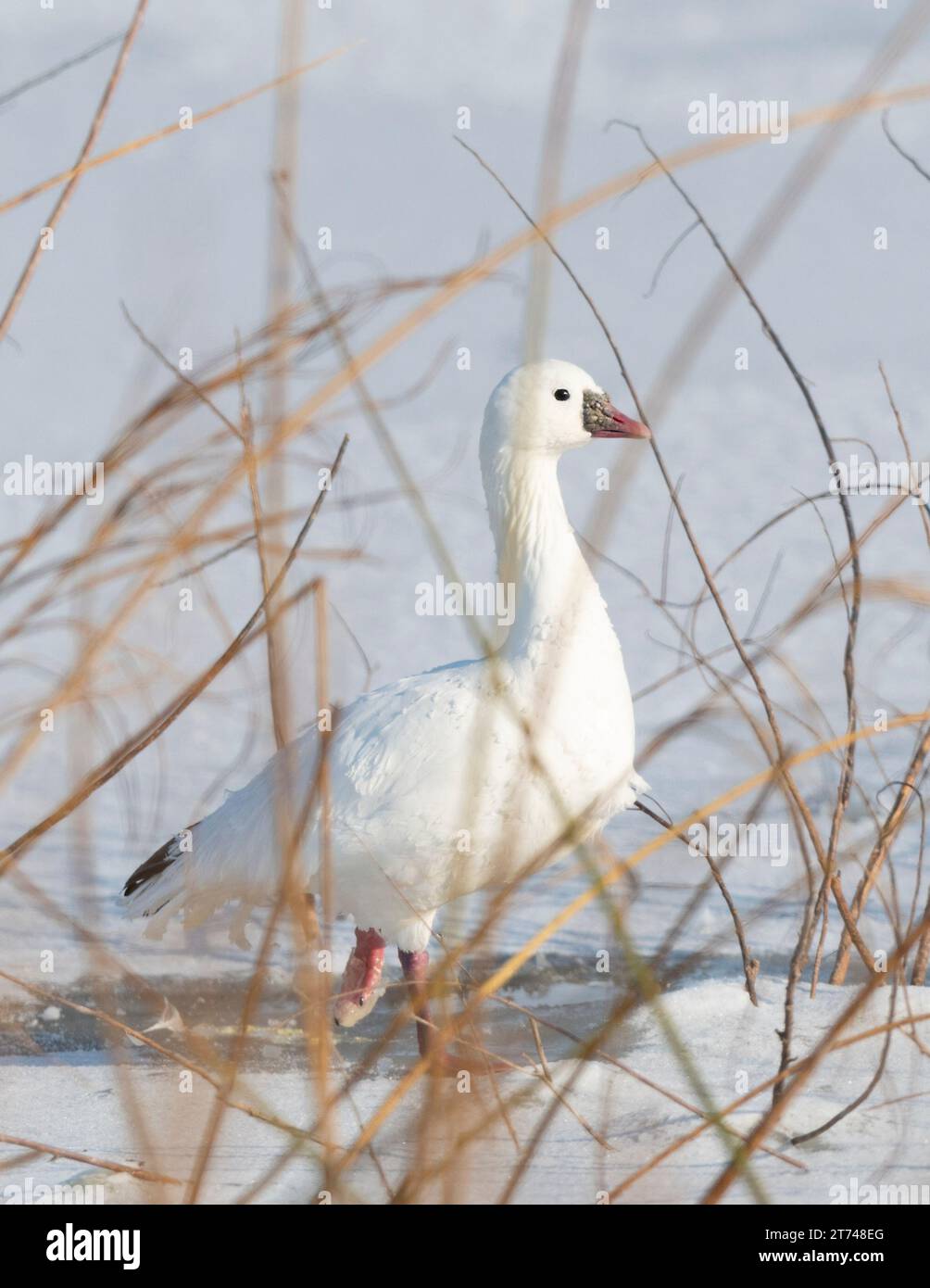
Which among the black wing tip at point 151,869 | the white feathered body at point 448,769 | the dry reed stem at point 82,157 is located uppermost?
the dry reed stem at point 82,157

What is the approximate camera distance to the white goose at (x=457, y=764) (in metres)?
3.21

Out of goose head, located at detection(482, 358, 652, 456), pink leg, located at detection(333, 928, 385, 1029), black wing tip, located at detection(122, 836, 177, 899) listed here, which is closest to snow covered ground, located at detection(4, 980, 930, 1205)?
pink leg, located at detection(333, 928, 385, 1029)

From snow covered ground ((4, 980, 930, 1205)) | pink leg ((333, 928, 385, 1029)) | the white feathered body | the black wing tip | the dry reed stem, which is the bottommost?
snow covered ground ((4, 980, 930, 1205))

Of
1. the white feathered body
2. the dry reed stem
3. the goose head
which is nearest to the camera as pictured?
the dry reed stem

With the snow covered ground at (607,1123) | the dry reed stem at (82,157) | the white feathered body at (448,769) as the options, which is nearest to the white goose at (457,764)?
the white feathered body at (448,769)

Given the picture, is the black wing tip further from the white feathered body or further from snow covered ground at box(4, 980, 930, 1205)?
snow covered ground at box(4, 980, 930, 1205)

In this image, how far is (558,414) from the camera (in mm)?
3615

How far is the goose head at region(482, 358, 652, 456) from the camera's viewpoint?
3.59 meters

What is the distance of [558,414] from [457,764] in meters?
0.89

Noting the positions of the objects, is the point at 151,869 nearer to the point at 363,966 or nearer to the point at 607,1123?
the point at 363,966

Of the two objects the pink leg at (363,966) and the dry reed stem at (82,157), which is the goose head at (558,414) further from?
the dry reed stem at (82,157)

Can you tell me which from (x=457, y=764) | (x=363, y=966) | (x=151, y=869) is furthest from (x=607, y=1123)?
(x=151, y=869)

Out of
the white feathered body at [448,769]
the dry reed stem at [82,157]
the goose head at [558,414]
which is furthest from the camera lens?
the goose head at [558,414]

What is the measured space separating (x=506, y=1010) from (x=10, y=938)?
1504mm
